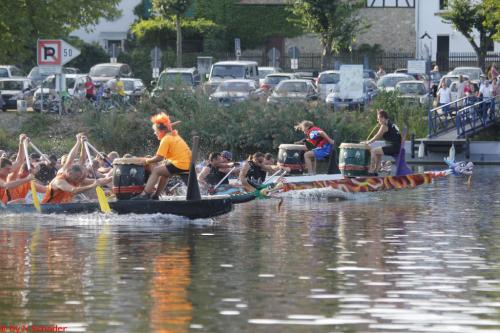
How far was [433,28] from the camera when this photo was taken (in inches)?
3135

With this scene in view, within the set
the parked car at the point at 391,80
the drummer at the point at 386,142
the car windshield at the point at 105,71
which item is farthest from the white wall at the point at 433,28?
the drummer at the point at 386,142

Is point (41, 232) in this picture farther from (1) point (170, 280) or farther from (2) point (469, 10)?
(2) point (469, 10)

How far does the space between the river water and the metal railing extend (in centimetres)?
1454

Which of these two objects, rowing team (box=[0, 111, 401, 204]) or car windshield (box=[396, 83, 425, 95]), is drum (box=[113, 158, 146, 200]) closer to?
rowing team (box=[0, 111, 401, 204])

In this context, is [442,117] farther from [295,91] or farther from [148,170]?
[148,170]

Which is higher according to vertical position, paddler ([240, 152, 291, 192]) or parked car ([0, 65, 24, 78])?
parked car ([0, 65, 24, 78])

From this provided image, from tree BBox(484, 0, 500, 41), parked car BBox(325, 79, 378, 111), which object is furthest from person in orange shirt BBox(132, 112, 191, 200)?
tree BBox(484, 0, 500, 41)

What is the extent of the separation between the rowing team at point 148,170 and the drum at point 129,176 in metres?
0.11

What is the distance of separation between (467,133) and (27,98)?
62.0 feet

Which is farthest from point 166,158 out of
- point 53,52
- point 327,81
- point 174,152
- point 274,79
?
point 327,81

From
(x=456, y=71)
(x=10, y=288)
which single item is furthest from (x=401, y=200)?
(x=456, y=71)

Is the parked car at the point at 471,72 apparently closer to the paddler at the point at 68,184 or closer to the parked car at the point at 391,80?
the parked car at the point at 391,80

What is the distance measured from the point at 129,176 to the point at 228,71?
3298cm

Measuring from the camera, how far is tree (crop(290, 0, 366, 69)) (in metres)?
70.7
